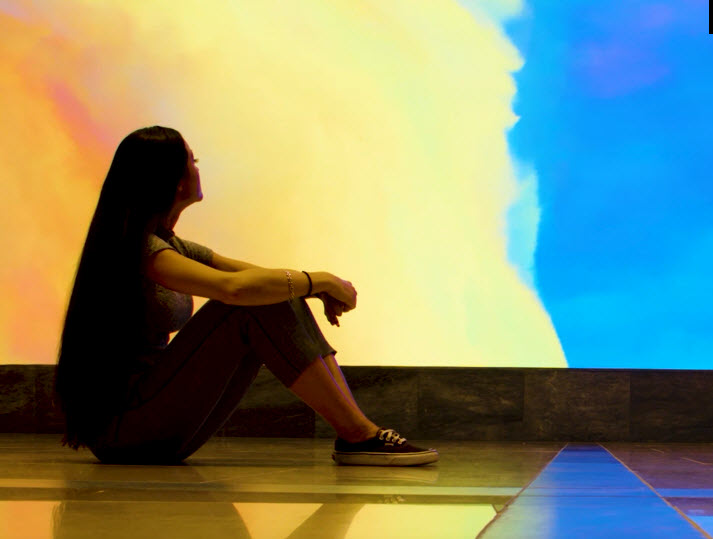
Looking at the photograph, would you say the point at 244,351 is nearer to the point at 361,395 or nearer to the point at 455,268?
the point at 361,395

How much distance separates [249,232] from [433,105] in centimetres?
95

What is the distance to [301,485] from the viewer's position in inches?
74.3

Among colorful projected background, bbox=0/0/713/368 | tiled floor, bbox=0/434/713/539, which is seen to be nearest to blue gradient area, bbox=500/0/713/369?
colorful projected background, bbox=0/0/713/368

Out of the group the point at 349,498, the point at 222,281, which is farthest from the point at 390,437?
the point at 349,498

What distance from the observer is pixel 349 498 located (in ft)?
5.39

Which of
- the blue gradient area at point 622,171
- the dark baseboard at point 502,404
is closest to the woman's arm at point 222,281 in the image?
the dark baseboard at point 502,404

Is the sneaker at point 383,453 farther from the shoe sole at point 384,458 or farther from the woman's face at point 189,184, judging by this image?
the woman's face at point 189,184

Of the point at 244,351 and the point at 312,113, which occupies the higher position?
the point at 312,113

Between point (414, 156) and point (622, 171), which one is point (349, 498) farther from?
point (622, 171)

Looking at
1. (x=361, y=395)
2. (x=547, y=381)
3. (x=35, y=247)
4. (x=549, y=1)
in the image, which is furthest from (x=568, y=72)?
(x=35, y=247)

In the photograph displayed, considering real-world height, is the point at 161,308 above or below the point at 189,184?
below

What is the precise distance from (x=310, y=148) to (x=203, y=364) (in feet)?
7.05

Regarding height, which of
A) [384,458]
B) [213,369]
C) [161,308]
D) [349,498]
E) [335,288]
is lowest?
[349,498]

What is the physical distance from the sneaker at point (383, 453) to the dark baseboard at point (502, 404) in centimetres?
159
